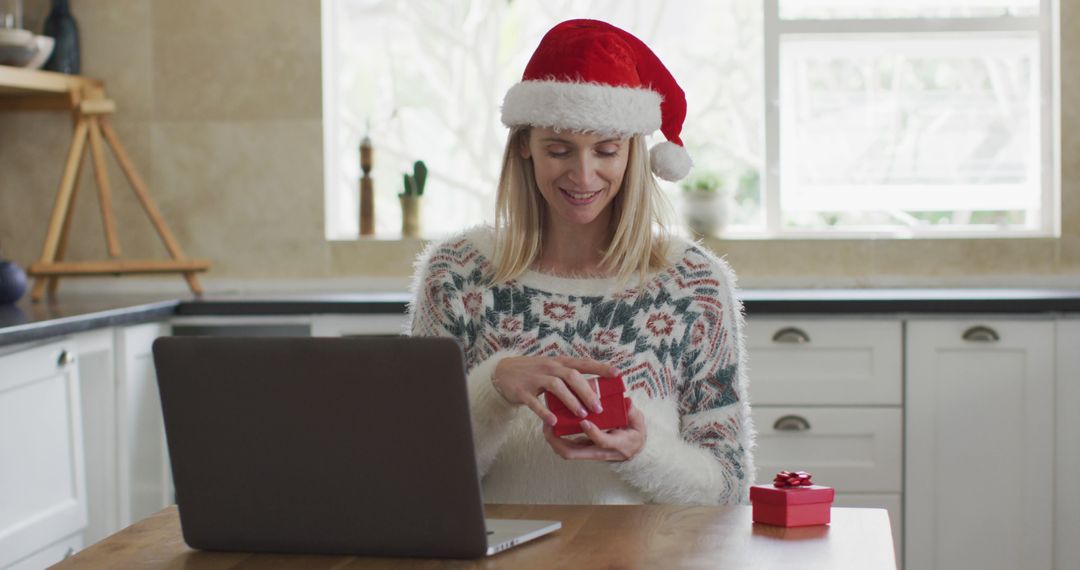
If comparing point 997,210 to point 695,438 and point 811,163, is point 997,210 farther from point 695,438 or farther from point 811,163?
point 695,438

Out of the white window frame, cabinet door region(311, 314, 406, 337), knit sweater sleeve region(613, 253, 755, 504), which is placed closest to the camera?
knit sweater sleeve region(613, 253, 755, 504)

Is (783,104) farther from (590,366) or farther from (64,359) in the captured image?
(590,366)

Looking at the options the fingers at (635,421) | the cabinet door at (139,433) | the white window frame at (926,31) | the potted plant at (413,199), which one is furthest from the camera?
the potted plant at (413,199)

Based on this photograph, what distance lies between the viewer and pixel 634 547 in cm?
134

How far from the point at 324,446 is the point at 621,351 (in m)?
0.66

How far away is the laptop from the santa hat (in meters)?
0.71

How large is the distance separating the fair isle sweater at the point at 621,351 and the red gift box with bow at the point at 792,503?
0.91 ft

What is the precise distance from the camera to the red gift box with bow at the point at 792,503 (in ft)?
4.62

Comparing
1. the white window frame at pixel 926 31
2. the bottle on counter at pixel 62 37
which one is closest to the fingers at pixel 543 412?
the white window frame at pixel 926 31

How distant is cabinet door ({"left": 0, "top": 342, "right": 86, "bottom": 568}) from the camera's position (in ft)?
8.42

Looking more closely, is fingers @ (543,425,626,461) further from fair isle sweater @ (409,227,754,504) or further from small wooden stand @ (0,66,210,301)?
small wooden stand @ (0,66,210,301)

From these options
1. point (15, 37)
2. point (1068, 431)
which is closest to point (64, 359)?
point (15, 37)

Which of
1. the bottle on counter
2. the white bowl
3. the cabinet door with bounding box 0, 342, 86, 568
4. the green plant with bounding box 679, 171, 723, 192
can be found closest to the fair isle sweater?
the cabinet door with bounding box 0, 342, 86, 568

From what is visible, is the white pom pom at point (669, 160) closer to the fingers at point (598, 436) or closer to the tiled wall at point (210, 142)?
the fingers at point (598, 436)
